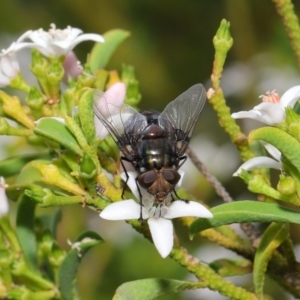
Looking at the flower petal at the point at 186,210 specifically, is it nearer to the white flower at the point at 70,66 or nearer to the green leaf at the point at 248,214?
the green leaf at the point at 248,214

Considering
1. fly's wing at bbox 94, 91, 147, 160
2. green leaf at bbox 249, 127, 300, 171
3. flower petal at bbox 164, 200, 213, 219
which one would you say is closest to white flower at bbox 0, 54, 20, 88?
fly's wing at bbox 94, 91, 147, 160

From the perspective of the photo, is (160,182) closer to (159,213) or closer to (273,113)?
(159,213)

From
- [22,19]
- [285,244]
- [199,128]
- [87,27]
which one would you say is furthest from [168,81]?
[285,244]

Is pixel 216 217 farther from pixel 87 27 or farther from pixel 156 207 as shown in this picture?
pixel 87 27

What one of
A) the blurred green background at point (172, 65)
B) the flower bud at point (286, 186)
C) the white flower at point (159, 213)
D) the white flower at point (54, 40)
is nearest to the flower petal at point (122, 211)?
the white flower at point (159, 213)

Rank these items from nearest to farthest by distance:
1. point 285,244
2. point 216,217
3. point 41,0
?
point 216,217
point 285,244
point 41,0
